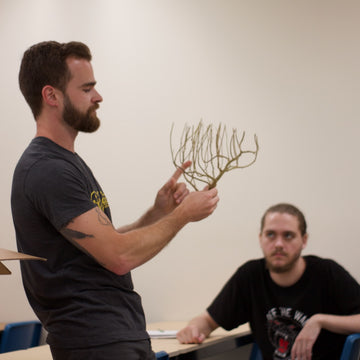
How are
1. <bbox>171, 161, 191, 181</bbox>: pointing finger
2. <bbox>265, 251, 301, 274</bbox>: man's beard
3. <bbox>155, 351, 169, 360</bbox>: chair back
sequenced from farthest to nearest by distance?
<bbox>265, 251, 301, 274</bbox>: man's beard → <bbox>155, 351, 169, 360</bbox>: chair back → <bbox>171, 161, 191, 181</bbox>: pointing finger

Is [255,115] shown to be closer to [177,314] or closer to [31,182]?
[177,314]

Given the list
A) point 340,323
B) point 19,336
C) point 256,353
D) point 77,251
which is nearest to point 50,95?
point 77,251

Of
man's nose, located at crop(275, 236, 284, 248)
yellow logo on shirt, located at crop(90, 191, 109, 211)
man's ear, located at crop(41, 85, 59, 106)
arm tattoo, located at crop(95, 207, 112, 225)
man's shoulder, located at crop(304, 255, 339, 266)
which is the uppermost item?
man's ear, located at crop(41, 85, 59, 106)

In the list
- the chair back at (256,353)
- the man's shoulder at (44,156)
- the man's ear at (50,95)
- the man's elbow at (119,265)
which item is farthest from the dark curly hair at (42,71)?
the chair back at (256,353)

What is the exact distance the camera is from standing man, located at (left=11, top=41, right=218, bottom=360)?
1.55m

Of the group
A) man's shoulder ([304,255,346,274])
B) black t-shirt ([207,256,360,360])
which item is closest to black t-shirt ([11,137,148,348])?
black t-shirt ([207,256,360,360])

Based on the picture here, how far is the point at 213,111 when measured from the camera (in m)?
3.65

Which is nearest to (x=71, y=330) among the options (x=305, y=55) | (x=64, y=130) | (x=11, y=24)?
(x=64, y=130)

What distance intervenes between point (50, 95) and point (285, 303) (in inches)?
61.0

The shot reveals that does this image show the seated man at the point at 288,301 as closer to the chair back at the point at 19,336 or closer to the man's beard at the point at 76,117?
the chair back at the point at 19,336

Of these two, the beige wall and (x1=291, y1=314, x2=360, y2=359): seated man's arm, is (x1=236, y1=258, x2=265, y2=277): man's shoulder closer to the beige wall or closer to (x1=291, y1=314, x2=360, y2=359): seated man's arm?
(x1=291, y1=314, x2=360, y2=359): seated man's arm

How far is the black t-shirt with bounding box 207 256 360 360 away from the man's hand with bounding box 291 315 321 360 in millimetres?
117

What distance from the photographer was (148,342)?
A: 1685 mm

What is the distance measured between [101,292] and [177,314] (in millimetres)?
2163
